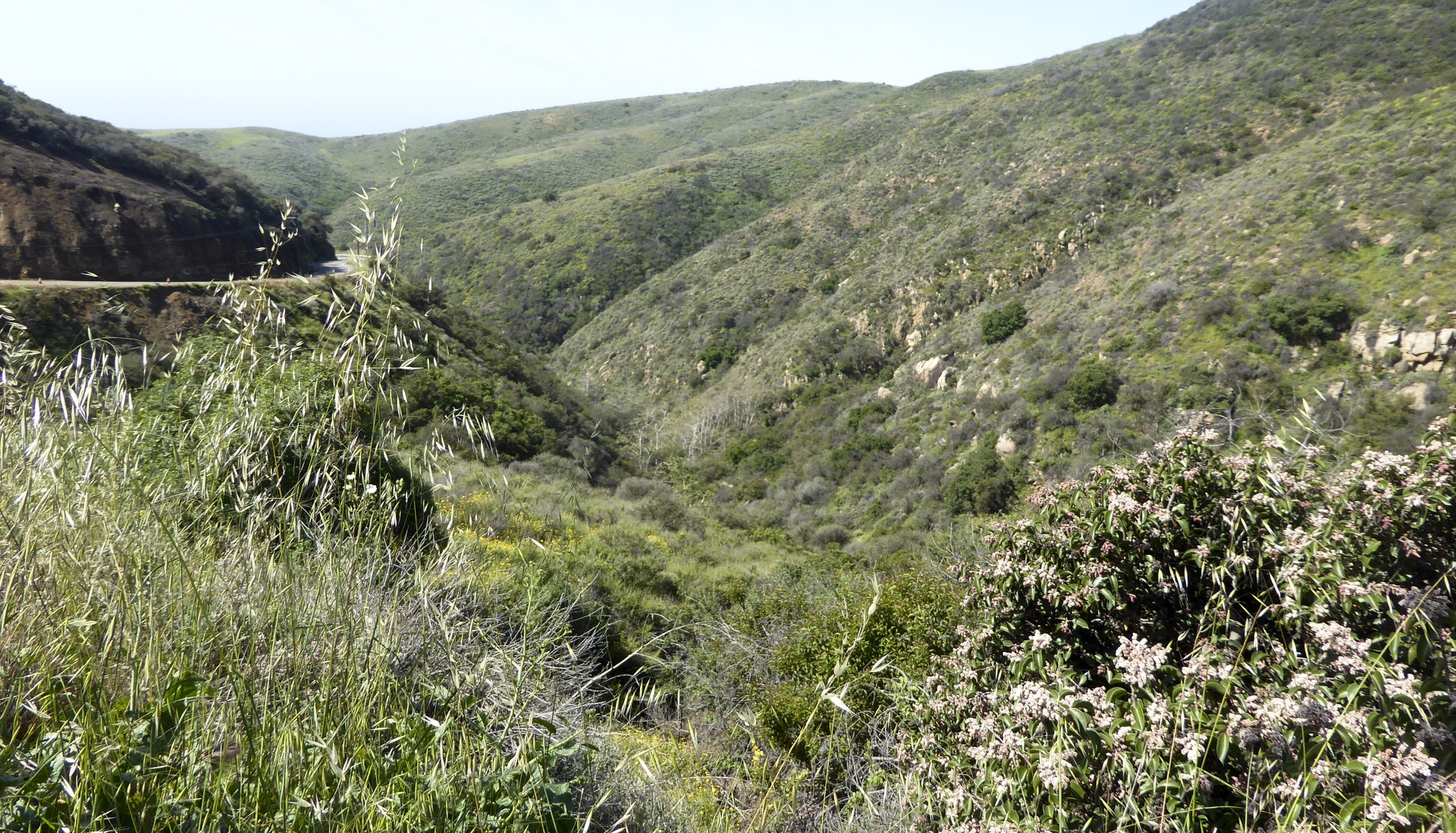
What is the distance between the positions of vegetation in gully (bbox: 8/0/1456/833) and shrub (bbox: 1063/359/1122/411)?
0.14 metres

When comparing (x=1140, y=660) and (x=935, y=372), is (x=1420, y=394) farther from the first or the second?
(x=1140, y=660)

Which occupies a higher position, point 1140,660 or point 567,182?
point 567,182

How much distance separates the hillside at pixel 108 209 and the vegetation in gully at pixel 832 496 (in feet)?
2.63

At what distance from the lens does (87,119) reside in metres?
23.0

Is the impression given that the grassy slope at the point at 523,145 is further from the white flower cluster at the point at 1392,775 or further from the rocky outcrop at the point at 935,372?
the white flower cluster at the point at 1392,775

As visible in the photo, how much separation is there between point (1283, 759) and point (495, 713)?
2647mm

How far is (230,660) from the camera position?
5.62ft

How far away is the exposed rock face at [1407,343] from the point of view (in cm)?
1198

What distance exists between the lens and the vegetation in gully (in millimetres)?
1719

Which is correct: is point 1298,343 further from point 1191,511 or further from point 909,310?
point 1191,511

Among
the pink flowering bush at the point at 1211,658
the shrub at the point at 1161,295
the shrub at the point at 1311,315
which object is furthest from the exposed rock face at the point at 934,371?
the pink flowering bush at the point at 1211,658

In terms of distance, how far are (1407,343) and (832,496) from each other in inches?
528

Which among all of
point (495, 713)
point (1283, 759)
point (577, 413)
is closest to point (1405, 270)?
point (1283, 759)

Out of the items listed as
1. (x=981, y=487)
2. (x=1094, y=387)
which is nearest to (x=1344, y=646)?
(x=981, y=487)
